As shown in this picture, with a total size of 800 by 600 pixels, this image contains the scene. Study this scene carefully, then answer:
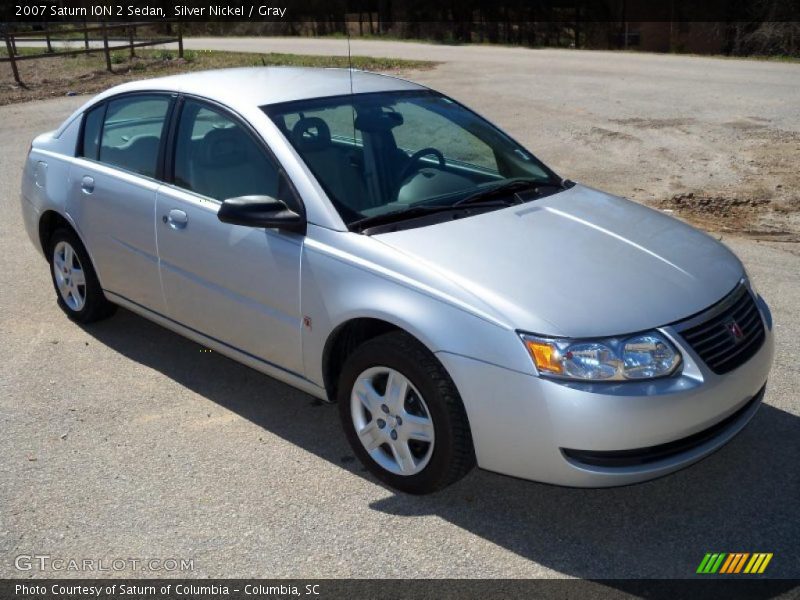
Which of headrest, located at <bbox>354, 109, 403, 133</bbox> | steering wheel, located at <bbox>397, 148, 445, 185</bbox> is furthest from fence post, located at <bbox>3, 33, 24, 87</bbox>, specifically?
steering wheel, located at <bbox>397, 148, 445, 185</bbox>

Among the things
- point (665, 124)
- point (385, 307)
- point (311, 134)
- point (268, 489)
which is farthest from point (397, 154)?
point (665, 124)

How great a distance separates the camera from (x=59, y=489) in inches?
159

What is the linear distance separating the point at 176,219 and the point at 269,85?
2.93 feet

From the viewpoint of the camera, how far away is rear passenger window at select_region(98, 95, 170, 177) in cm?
502

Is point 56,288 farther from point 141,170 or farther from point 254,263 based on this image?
point 254,263

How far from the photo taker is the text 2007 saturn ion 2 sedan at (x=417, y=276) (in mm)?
3428

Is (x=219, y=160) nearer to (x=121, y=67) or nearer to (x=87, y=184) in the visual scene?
(x=87, y=184)

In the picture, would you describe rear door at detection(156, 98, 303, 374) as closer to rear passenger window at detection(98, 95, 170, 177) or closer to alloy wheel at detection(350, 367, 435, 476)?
rear passenger window at detection(98, 95, 170, 177)

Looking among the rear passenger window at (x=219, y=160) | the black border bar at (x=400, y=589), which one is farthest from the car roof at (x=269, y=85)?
the black border bar at (x=400, y=589)

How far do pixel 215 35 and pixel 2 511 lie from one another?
41903 mm

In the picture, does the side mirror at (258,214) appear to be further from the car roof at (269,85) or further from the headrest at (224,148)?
the car roof at (269,85)

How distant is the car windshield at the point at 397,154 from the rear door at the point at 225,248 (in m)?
0.24

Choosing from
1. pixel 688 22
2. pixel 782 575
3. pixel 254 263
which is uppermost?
pixel 688 22

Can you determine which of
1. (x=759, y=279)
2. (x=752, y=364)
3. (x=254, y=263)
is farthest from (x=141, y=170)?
(x=759, y=279)
